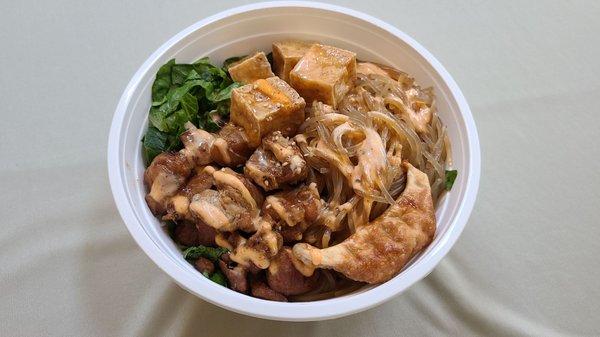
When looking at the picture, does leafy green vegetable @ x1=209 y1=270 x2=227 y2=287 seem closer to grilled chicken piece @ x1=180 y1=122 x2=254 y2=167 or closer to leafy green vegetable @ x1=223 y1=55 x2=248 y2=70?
grilled chicken piece @ x1=180 y1=122 x2=254 y2=167

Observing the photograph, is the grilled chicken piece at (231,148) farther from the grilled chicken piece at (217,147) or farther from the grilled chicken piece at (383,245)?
the grilled chicken piece at (383,245)

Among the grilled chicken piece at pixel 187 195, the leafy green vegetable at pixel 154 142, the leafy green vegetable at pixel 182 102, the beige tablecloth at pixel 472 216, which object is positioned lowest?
the beige tablecloth at pixel 472 216

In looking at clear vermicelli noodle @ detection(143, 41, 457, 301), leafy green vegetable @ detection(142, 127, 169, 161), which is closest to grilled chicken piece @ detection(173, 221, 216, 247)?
clear vermicelli noodle @ detection(143, 41, 457, 301)

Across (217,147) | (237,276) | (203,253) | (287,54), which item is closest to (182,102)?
(217,147)

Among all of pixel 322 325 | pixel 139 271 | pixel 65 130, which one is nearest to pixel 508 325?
pixel 322 325

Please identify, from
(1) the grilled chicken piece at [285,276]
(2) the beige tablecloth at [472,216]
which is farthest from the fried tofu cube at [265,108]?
(2) the beige tablecloth at [472,216]

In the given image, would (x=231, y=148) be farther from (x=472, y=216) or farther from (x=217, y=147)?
(x=472, y=216)

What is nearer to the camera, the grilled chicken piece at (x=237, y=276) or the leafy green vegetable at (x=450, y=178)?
the grilled chicken piece at (x=237, y=276)
